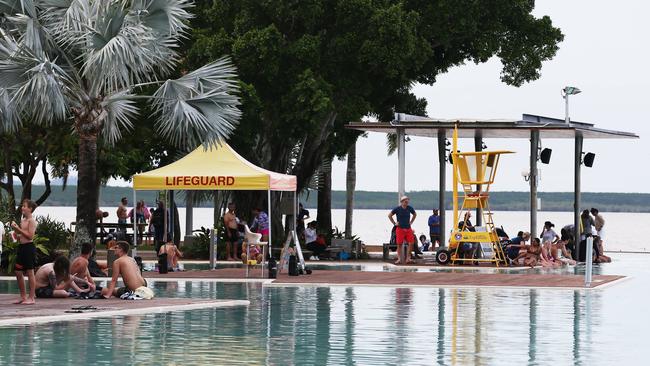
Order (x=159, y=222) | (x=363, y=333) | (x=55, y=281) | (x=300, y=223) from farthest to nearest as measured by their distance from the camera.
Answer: (x=300, y=223) → (x=159, y=222) → (x=55, y=281) → (x=363, y=333)

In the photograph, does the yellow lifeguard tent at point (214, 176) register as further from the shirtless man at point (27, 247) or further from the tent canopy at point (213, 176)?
the shirtless man at point (27, 247)

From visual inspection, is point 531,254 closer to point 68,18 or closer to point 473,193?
point 473,193

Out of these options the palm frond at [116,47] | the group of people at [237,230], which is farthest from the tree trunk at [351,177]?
the palm frond at [116,47]

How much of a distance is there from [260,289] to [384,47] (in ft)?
46.0

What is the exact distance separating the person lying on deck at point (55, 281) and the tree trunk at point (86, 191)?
22.7 ft

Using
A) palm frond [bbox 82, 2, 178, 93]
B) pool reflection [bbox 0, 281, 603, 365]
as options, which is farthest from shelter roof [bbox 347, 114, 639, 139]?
pool reflection [bbox 0, 281, 603, 365]

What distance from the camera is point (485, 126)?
38.9 meters

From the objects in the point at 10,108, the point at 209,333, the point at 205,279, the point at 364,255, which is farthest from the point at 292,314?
the point at 364,255

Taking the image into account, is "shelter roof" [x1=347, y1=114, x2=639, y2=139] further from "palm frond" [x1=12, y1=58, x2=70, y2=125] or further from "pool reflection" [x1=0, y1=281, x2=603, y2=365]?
"pool reflection" [x1=0, y1=281, x2=603, y2=365]

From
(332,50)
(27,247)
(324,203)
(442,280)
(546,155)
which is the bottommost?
(442,280)

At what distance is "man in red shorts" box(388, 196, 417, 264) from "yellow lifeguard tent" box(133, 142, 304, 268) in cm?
389

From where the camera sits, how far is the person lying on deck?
77.7ft

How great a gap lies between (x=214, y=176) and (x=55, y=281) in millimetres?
9744

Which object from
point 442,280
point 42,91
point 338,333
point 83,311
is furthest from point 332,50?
point 338,333
